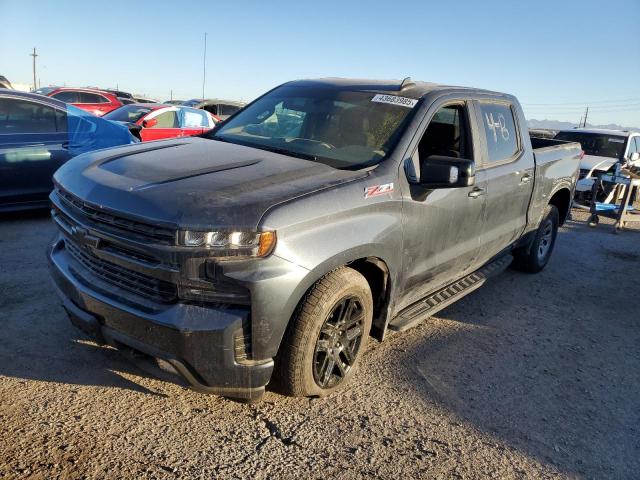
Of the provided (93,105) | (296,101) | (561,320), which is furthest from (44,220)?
(93,105)

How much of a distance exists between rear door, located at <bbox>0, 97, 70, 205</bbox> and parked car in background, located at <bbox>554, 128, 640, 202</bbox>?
9643mm

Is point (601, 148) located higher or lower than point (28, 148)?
higher

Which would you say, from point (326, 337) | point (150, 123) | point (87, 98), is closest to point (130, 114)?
point (150, 123)

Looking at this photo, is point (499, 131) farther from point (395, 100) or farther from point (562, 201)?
point (562, 201)

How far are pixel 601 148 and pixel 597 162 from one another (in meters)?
0.98

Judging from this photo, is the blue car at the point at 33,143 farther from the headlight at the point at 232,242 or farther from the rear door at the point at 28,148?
the headlight at the point at 232,242

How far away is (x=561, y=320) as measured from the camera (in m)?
4.78

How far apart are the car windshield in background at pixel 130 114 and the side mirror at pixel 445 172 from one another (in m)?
10.1

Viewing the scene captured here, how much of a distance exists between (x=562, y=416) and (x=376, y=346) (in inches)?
51.6

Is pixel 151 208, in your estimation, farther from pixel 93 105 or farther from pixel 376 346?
pixel 93 105

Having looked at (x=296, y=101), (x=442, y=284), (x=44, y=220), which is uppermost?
(x=296, y=101)

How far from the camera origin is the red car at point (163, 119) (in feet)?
37.7

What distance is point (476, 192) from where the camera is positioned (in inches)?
156

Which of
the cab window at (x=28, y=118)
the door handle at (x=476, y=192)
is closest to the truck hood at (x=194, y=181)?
the door handle at (x=476, y=192)
